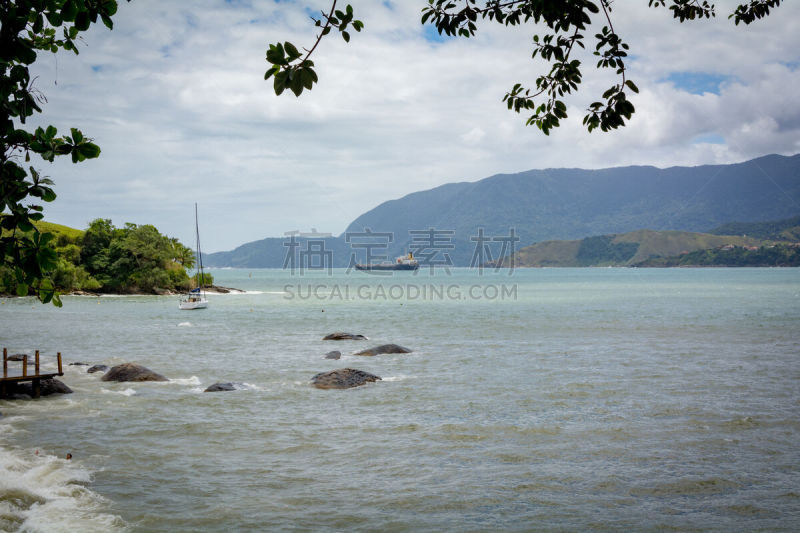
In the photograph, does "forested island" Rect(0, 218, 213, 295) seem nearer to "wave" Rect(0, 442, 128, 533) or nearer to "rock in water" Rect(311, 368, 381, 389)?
"rock in water" Rect(311, 368, 381, 389)

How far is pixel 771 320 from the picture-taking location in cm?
4544

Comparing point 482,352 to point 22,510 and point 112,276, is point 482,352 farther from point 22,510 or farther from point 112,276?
point 112,276

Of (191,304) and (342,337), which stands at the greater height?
(191,304)

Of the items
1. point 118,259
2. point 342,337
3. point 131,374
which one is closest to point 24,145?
point 131,374

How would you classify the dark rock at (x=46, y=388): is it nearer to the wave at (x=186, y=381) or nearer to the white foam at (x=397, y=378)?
the wave at (x=186, y=381)

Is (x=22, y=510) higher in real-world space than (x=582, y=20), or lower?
lower

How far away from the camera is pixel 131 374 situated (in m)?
23.6

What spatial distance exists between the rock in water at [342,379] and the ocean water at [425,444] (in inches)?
21.1

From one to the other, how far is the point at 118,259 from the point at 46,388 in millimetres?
77078

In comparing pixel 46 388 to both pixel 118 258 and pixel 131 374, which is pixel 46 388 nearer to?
pixel 131 374

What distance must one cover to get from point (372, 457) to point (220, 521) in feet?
14.1

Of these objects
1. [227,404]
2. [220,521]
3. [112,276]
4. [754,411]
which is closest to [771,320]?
[754,411]

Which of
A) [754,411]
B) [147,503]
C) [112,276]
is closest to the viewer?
[147,503]

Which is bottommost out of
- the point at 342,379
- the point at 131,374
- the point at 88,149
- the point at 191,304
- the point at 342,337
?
the point at 342,337
